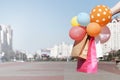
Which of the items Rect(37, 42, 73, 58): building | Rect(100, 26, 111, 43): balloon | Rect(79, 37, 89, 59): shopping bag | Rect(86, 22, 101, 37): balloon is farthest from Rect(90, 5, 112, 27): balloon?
Rect(37, 42, 73, 58): building

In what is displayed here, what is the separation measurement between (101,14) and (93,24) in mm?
454

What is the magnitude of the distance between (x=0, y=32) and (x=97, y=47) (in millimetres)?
115296

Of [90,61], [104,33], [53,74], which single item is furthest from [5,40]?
[104,33]

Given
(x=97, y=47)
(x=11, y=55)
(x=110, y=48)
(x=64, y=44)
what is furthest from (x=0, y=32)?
(x=97, y=47)

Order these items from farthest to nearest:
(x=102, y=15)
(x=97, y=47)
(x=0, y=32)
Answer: (x=0, y=32)
(x=97, y=47)
(x=102, y=15)

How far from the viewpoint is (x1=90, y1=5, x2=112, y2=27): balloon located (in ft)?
36.6

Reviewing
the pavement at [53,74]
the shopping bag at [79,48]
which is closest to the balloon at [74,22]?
the shopping bag at [79,48]

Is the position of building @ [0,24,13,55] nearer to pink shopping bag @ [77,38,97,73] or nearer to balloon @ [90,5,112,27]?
pink shopping bag @ [77,38,97,73]

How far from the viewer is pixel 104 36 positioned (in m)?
12.1

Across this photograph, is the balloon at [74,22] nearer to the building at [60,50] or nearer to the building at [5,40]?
the building at [5,40]

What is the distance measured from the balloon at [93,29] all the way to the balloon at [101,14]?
0.15 m

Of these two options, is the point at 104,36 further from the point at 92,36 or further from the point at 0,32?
the point at 0,32

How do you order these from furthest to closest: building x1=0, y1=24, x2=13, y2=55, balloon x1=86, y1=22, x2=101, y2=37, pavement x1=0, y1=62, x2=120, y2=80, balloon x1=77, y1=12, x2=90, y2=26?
building x1=0, y1=24, x2=13, y2=55 < pavement x1=0, y1=62, x2=120, y2=80 < balloon x1=77, y1=12, x2=90, y2=26 < balloon x1=86, y1=22, x2=101, y2=37

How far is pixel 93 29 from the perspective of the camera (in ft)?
37.7
